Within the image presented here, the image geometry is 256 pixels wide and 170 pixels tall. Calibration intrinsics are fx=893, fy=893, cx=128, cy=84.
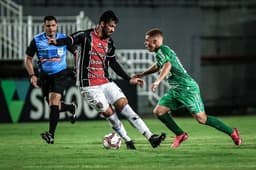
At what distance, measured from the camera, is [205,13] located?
31391 mm

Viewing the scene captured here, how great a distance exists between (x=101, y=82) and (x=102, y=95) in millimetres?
216

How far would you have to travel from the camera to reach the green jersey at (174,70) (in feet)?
44.7

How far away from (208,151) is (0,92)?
11.2m

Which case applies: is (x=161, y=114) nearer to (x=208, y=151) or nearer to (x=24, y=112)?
(x=208, y=151)

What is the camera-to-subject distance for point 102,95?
13.5m

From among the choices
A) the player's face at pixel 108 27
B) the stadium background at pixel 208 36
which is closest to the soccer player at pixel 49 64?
the player's face at pixel 108 27

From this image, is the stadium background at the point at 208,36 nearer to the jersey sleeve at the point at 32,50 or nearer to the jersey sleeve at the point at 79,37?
the jersey sleeve at the point at 32,50

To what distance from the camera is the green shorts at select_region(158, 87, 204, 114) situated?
1386 centimetres

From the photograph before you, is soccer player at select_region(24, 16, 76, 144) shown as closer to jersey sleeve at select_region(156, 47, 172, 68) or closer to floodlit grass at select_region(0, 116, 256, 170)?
floodlit grass at select_region(0, 116, 256, 170)

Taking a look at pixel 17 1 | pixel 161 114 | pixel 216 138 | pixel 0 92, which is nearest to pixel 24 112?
pixel 0 92

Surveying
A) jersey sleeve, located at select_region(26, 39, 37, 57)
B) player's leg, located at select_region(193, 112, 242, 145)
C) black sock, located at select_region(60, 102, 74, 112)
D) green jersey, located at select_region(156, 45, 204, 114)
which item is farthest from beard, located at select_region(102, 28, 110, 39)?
black sock, located at select_region(60, 102, 74, 112)

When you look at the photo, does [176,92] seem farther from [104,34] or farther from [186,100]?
[104,34]

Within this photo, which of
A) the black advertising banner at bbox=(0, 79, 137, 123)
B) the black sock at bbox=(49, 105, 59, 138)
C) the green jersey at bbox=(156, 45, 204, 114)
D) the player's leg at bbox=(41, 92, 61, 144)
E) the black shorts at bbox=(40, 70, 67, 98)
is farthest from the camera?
the black advertising banner at bbox=(0, 79, 137, 123)

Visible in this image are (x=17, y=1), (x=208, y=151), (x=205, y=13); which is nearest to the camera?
(x=208, y=151)
